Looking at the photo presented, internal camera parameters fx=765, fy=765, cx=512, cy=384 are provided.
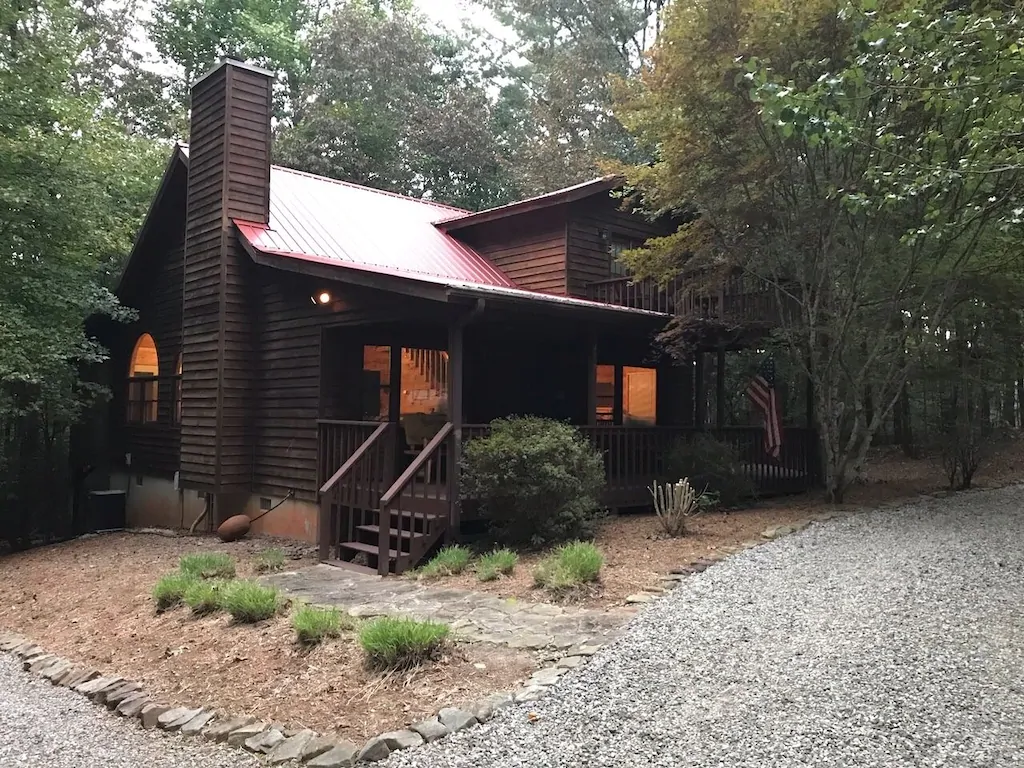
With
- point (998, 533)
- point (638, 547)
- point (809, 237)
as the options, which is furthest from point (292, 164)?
point (998, 533)

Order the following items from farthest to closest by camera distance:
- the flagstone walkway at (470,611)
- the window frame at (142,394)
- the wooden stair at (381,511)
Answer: the window frame at (142,394), the wooden stair at (381,511), the flagstone walkway at (470,611)

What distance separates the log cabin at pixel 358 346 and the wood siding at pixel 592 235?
0.12ft

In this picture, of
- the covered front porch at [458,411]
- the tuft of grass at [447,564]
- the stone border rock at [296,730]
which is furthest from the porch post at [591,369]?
the stone border rock at [296,730]

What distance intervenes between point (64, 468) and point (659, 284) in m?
11.5

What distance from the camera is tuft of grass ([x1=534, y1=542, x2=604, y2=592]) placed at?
597 centimetres

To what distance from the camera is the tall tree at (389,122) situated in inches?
942

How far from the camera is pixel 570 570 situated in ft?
19.9

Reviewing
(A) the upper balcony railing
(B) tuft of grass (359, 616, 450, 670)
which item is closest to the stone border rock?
(B) tuft of grass (359, 616, 450, 670)

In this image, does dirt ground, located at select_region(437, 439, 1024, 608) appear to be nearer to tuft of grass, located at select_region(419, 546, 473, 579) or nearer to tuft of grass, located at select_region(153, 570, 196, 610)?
tuft of grass, located at select_region(419, 546, 473, 579)

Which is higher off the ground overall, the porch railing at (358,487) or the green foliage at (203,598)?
the porch railing at (358,487)

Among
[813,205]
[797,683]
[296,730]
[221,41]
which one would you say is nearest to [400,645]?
[296,730]

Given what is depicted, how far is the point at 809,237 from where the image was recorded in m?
9.64

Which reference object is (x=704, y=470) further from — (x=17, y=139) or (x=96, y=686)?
(x=17, y=139)

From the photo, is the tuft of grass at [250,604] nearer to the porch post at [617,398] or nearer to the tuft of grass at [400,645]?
the tuft of grass at [400,645]
